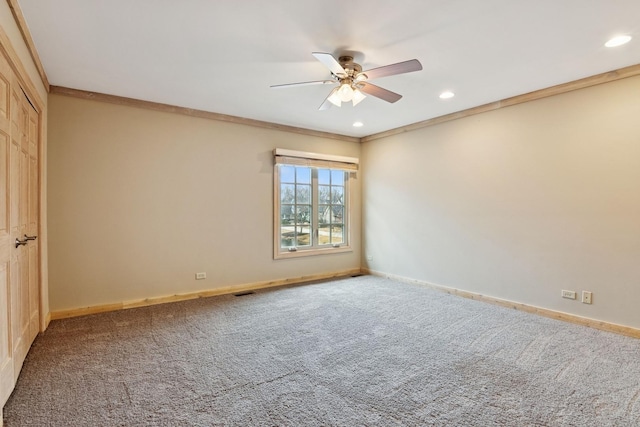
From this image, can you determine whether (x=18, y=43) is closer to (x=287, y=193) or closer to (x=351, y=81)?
(x=351, y=81)

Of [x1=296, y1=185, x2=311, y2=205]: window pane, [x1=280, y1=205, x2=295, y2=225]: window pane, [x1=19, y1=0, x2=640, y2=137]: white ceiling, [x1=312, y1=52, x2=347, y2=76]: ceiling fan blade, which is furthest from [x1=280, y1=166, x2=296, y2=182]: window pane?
[x1=312, y1=52, x2=347, y2=76]: ceiling fan blade

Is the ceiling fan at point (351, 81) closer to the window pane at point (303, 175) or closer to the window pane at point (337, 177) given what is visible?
the window pane at point (303, 175)

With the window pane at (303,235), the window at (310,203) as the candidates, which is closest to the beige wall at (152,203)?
the window at (310,203)

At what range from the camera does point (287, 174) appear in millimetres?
5242

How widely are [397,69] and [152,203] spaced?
3277 mm

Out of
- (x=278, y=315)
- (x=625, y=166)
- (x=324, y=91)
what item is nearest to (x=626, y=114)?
(x=625, y=166)

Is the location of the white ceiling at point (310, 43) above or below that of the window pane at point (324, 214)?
above

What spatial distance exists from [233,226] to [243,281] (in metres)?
0.83

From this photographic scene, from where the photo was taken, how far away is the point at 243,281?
4742 millimetres

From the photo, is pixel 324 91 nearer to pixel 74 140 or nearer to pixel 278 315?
pixel 278 315

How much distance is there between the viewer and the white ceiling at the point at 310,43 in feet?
7.13

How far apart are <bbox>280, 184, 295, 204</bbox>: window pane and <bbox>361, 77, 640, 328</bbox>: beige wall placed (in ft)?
5.60

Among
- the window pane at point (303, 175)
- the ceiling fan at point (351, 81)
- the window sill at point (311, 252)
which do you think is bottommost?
the window sill at point (311, 252)

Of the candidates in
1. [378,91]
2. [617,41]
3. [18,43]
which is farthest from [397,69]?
[18,43]
